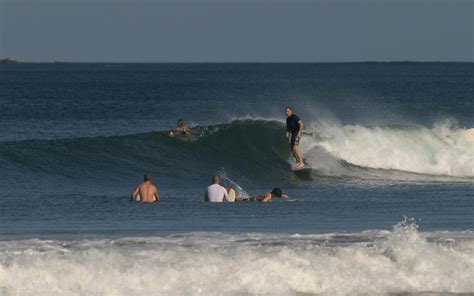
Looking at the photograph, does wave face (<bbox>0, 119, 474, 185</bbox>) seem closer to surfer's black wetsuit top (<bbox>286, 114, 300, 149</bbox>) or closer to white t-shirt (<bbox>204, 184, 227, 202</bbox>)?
surfer's black wetsuit top (<bbox>286, 114, 300, 149</bbox>)

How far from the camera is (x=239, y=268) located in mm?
13469

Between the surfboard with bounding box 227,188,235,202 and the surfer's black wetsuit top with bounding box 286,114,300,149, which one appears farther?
the surfer's black wetsuit top with bounding box 286,114,300,149

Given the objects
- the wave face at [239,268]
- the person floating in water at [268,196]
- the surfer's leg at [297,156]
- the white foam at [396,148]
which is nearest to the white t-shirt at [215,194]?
the person floating in water at [268,196]

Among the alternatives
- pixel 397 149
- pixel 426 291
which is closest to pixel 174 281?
pixel 426 291

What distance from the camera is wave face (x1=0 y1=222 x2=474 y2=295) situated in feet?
43.0

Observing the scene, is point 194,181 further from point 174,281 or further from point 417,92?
point 417,92

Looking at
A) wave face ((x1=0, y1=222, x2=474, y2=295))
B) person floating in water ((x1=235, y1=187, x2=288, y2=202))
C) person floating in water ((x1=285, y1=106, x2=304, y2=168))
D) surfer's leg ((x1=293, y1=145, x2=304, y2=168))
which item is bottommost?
wave face ((x1=0, y1=222, x2=474, y2=295))

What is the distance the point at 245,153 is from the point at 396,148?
4394 millimetres

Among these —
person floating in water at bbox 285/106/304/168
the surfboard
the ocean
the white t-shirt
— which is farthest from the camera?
person floating in water at bbox 285/106/304/168

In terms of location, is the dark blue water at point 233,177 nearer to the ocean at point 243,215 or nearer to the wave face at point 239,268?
the ocean at point 243,215

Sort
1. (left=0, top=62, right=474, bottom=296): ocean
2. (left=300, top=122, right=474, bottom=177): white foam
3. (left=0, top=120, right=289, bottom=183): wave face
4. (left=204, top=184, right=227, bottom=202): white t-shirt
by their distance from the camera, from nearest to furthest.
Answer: (left=0, top=62, right=474, bottom=296): ocean < (left=204, top=184, right=227, bottom=202): white t-shirt < (left=0, top=120, right=289, bottom=183): wave face < (left=300, top=122, right=474, bottom=177): white foam

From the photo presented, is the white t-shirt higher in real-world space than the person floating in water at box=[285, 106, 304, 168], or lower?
lower

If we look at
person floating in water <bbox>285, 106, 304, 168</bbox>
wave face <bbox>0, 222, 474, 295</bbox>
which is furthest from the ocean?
person floating in water <bbox>285, 106, 304, 168</bbox>

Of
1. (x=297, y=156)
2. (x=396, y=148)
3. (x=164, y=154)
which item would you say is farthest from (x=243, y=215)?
(x=396, y=148)
